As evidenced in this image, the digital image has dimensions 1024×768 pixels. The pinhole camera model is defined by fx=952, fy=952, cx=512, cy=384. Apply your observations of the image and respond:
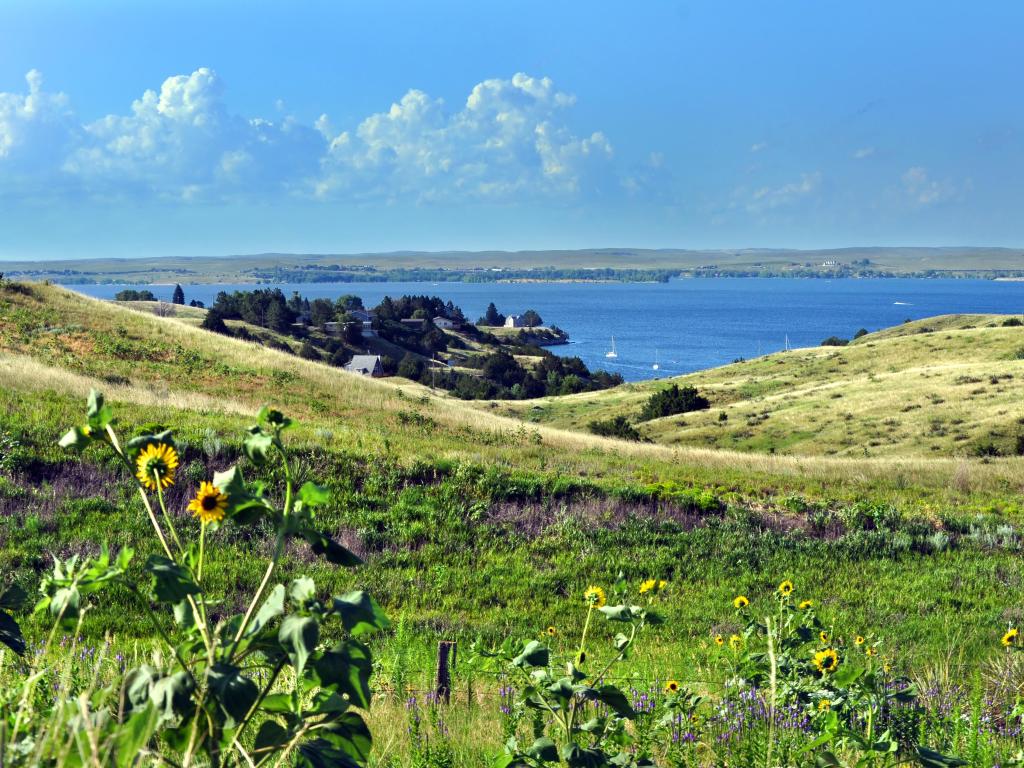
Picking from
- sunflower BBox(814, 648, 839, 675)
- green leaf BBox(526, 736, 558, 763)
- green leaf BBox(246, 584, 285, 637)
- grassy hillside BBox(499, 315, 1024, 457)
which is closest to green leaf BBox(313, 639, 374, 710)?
green leaf BBox(246, 584, 285, 637)

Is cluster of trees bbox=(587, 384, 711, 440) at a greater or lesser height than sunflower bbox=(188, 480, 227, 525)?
lesser

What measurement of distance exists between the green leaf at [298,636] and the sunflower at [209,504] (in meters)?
0.37

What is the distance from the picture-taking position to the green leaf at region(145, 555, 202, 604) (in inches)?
95.0

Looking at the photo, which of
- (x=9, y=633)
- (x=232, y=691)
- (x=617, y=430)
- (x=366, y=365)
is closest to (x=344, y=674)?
(x=232, y=691)

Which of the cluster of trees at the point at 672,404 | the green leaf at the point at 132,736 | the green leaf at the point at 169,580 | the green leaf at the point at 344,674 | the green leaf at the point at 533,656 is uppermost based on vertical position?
the green leaf at the point at 169,580

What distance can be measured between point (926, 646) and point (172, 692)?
8.54 meters

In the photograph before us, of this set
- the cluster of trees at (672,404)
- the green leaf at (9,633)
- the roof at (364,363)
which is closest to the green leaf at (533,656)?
the green leaf at (9,633)

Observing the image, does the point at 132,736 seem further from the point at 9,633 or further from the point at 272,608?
the point at 9,633

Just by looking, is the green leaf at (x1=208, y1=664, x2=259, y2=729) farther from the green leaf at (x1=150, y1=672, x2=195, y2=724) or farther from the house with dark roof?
the house with dark roof

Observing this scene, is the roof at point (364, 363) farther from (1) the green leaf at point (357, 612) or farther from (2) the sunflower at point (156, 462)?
(1) the green leaf at point (357, 612)

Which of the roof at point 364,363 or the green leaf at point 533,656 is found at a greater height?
the green leaf at point 533,656

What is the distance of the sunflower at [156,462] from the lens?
2.71 m

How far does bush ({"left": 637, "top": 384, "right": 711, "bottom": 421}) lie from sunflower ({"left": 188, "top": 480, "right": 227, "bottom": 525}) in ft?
195

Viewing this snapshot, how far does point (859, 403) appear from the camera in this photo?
54531mm
